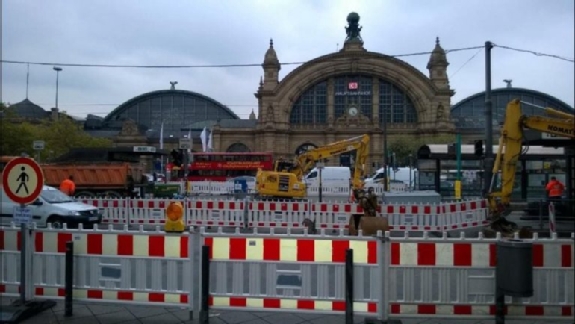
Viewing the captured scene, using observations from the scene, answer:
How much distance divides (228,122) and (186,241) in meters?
81.3

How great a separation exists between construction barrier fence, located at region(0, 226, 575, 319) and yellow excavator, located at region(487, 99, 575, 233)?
9.37 metres

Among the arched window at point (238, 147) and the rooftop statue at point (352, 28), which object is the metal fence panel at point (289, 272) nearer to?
the arched window at point (238, 147)

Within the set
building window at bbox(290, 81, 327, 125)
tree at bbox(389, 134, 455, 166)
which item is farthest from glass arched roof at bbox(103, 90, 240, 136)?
tree at bbox(389, 134, 455, 166)

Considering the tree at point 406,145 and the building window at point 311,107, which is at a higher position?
the building window at point 311,107

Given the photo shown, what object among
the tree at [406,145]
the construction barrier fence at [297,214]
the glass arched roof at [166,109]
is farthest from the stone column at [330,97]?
the construction barrier fence at [297,214]

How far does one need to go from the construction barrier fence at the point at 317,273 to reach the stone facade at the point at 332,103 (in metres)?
66.0

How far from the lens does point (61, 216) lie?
16922 mm

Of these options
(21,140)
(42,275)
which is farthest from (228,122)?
(42,275)

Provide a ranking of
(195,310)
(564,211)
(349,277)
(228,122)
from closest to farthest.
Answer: (349,277)
(195,310)
(564,211)
(228,122)

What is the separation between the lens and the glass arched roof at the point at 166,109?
337 feet

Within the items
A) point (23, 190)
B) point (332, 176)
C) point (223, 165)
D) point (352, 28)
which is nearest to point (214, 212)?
point (23, 190)

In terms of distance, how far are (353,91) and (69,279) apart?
7136cm

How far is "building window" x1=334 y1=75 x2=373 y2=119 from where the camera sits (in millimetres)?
76125

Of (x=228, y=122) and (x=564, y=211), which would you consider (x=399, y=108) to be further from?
(x=564, y=211)
